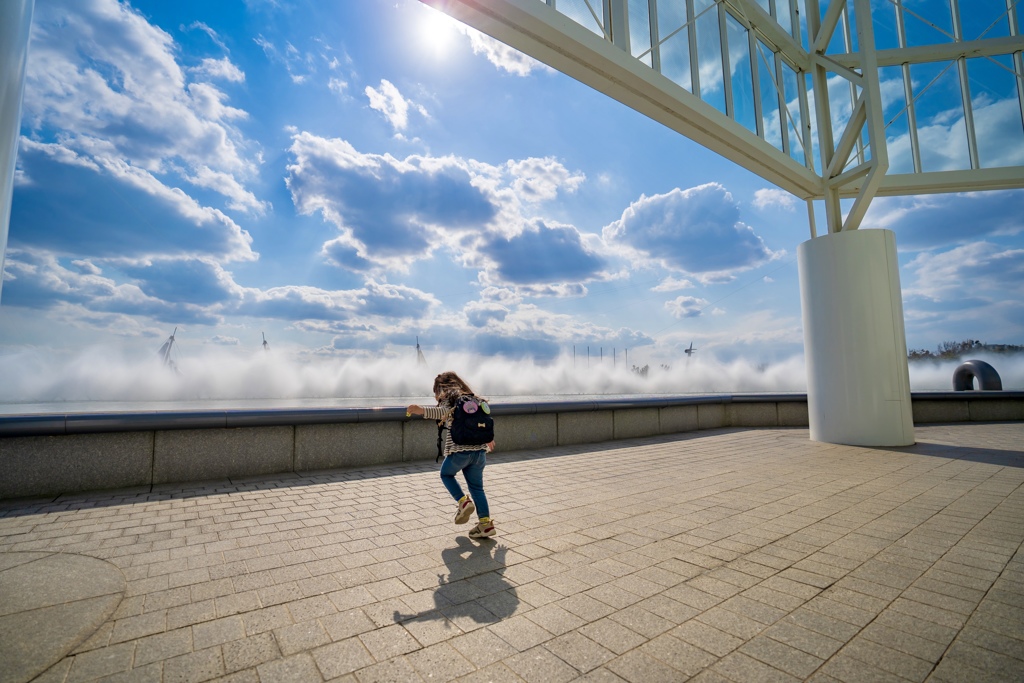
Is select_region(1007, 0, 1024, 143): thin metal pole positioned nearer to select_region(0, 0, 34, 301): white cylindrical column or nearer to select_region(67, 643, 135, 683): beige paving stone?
select_region(0, 0, 34, 301): white cylindrical column

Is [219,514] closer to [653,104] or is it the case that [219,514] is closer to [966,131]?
[653,104]

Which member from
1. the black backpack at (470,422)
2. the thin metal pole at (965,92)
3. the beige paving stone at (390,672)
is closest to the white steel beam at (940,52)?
the thin metal pole at (965,92)

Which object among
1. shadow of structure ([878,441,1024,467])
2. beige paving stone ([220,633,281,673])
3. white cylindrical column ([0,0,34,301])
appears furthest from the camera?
shadow of structure ([878,441,1024,467])

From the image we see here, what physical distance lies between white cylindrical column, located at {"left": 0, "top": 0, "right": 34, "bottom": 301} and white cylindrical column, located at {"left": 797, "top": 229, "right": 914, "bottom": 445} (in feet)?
38.3

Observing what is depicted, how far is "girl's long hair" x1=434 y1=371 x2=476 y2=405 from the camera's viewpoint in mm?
4355

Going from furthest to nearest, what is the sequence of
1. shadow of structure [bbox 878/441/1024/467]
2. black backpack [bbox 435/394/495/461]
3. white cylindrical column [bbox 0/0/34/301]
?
shadow of structure [bbox 878/441/1024/467]
black backpack [bbox 435/394/495/461]
white cylindrical column [bbox 0/0/34/301]

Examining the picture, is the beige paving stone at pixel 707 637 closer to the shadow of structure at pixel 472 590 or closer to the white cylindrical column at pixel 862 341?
the shadow of structure at pixel 472 590

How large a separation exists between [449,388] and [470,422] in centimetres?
36

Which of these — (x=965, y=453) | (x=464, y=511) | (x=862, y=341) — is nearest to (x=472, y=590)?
(x=464, y=511)

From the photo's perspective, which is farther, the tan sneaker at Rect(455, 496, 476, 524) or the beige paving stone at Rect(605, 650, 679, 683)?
the tan sneaker at Rect(455, 496, 476, 524)

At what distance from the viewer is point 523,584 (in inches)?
131

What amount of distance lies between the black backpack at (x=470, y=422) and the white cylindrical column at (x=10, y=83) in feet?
9.79

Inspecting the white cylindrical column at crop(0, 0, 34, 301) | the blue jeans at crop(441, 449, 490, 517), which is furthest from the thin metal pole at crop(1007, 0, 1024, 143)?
the white cylindrical column at crop(0, 0, 34, 301)

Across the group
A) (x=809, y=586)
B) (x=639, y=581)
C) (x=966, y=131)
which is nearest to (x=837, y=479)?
(x=809, y=586)
